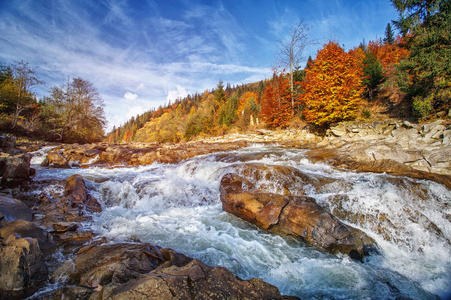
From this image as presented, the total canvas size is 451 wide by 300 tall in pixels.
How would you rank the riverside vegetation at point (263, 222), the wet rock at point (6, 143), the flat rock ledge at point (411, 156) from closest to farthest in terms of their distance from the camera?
the riverside vegetation at point (263, 222) → the flat rock ledge at point (411, 156) → the wet rock at point (6, 143)

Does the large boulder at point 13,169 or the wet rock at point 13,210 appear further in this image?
the large boulder at point 13,169

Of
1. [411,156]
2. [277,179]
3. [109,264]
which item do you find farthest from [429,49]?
[109,264]

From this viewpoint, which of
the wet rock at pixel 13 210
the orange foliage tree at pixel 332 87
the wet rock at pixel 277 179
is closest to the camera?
the wet rock at pixel 13 210

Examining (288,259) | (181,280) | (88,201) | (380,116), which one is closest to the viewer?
(181,280)

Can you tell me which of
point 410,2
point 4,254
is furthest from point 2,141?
point 410,2

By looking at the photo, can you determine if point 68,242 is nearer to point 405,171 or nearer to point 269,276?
point 269,276

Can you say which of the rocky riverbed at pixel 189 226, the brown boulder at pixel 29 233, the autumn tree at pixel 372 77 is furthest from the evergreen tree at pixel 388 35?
the brown boulder at pixel 29 233

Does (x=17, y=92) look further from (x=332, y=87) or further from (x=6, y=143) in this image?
(x=332, y=87)

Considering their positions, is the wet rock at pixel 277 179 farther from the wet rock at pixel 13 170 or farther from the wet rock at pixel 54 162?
the wet rock at pixel 54 162

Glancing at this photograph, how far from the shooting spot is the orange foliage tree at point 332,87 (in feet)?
52.4

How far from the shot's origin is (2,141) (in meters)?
8.47

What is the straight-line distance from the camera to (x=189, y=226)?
18.2 feet

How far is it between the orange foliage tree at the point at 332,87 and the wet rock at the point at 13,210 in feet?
61.0

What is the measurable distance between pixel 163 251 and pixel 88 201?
183 inches
